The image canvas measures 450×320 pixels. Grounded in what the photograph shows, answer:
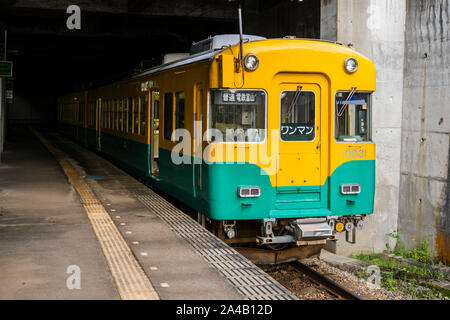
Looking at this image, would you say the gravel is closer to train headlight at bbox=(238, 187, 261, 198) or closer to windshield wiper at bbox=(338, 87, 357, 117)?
train headlight at bbox=(238, 187, 261, 198)

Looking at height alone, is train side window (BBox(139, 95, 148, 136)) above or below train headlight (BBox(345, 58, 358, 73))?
below

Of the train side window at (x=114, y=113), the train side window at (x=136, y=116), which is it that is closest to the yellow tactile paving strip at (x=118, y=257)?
the train side window at (x=136, y=116)

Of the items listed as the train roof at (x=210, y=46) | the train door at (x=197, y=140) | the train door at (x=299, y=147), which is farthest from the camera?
the train roof at (x=210, y=46)

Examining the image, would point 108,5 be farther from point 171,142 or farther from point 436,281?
point 436,281

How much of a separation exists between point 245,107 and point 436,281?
5090 millimetres

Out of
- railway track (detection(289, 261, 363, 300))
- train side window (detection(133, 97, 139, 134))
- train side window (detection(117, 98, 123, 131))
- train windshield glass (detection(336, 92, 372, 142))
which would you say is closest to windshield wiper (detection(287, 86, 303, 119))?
train windshield glass (detection(336, 92, 372, 142))

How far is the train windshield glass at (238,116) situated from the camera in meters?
7.47

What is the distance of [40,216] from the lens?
29.0ft

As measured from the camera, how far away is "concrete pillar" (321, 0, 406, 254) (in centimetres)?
1189

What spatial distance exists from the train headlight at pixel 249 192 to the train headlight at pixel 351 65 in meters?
2.07

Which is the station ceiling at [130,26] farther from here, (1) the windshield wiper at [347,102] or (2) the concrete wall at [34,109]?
(2) the concrete wall at [34,109]

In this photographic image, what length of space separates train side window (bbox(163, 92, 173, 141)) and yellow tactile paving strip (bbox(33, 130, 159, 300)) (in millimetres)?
1676

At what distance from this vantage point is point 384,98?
473 inches
